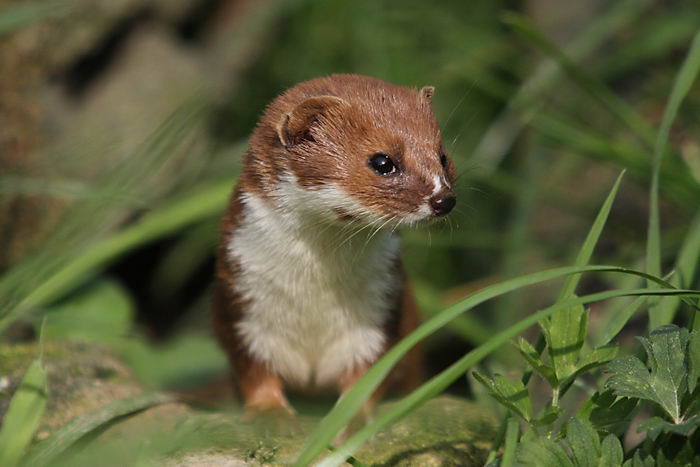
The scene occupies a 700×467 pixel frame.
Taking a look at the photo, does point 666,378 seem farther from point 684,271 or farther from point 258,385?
point 258,385

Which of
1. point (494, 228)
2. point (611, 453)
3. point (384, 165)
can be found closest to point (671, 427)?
point (611, 453)

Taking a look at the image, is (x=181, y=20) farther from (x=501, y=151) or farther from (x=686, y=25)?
(x=686, y=25)

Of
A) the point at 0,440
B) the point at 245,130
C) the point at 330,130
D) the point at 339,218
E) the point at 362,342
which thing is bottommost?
the point at 245,130

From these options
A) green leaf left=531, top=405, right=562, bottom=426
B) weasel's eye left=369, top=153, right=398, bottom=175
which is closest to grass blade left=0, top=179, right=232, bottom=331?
weasel's eye left=369, top=153, right=398, bottom=175

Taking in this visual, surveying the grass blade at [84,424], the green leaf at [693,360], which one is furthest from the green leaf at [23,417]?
the green leaf at [693,360]

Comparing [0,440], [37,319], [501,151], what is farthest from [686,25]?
[0,440]
